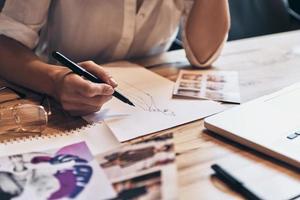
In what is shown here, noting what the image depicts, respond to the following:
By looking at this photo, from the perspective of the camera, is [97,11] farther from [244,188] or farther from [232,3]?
[232,3]

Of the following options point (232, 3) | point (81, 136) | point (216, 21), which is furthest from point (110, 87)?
point (232, 3)

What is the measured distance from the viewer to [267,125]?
2.48 feet

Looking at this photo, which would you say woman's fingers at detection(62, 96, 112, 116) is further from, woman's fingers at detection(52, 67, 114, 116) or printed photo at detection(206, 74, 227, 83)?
printed photo at detection(206, 74, 227, 83)

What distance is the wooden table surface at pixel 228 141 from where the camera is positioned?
63 centimetres

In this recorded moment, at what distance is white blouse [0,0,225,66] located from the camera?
991 millimetres

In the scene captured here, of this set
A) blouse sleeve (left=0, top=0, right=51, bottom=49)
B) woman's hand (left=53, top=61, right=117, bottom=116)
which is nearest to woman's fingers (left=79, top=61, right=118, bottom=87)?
woman's hand (left=53, top=61, right=117, bottom=116)

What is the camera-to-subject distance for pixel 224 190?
616mm

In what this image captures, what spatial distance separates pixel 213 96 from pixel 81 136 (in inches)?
11.9

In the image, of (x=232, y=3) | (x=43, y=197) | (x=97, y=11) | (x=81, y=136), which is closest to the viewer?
(x=43, y=197)

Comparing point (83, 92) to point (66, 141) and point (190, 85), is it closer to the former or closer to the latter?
point (66, 141)

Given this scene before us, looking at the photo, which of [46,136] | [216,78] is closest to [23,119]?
[46,136]

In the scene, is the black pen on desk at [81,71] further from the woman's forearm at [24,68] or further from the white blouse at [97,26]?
the white blouse at [97,26]

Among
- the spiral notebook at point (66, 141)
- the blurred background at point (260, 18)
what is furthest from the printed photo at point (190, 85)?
the blurred background at point (260, 18)

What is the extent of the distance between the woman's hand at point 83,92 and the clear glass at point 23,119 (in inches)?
1.9
